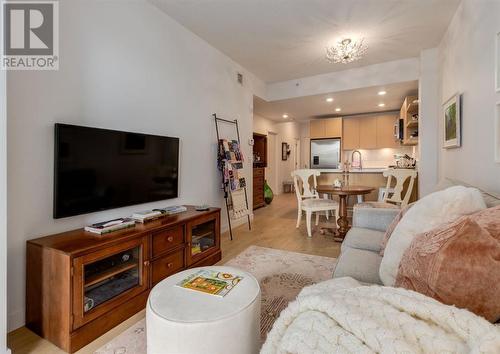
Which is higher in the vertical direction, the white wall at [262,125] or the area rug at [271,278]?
the white wall at [262,125]

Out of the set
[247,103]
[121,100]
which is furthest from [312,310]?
[247,103]

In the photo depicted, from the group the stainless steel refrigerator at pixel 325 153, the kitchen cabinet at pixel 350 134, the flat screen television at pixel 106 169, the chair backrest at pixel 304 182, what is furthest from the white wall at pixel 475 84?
the stainless steel refrigerator at pixel 325 153

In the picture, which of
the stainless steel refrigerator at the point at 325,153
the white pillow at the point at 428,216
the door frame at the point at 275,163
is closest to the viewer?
the white pillow at the point at 428,216

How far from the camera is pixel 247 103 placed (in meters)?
4.48

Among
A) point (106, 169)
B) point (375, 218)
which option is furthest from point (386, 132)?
point (106, 169)

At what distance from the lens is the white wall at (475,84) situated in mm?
1804

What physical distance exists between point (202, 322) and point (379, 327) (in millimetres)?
645

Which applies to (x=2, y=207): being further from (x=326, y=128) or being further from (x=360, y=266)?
(x=326, y=128)

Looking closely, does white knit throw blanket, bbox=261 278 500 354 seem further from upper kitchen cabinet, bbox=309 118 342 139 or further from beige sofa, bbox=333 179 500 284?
upper kitchen cabinet, bbox=309 118 342 139

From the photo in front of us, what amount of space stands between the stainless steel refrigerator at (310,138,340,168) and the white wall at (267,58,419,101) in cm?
253

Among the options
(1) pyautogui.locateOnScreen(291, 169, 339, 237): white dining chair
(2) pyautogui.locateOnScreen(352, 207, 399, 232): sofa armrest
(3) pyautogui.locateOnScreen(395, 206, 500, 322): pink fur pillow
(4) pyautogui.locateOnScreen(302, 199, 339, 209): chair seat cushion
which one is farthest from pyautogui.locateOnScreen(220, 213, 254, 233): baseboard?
(3) pyautogui.locateOnScreen(395, 206, 500, 322): pink fur pillow

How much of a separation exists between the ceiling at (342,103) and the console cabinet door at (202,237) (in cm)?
306

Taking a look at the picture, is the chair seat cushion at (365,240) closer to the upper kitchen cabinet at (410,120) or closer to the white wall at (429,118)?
the white wall at (429,118)

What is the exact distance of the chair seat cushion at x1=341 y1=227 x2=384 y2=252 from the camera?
1815 millimetres
